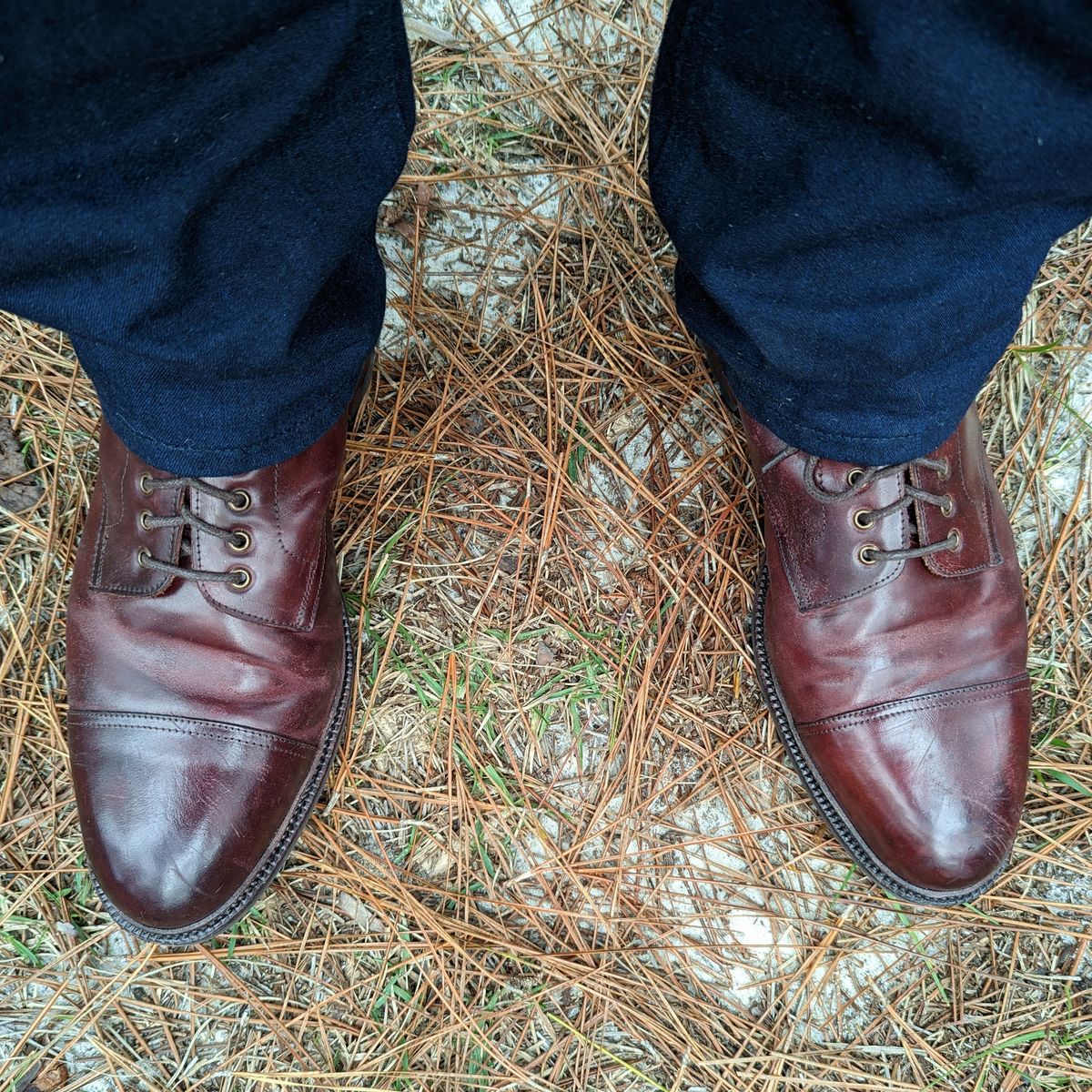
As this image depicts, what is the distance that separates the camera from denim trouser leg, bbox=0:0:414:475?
1.95ft

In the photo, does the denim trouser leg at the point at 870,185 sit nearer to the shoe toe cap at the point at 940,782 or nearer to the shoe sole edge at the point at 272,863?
the shoe toe cap at the point at 940,782

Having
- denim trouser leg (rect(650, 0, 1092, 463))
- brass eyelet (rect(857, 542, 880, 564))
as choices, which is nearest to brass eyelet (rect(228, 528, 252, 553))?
denim trouser leg (rect(650, 0, 1092, 463))

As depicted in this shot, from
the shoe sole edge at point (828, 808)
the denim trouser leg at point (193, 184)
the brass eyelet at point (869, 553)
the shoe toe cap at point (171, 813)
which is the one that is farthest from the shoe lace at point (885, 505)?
the shoe toe cap at point (171, 813)

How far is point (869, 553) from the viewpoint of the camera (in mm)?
1065

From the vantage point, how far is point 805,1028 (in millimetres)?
1188

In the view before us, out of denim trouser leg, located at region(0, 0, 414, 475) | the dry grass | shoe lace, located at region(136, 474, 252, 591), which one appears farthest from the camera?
the dry grass

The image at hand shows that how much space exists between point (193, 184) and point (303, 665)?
0.63 meters

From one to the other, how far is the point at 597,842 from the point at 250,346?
2.68ft

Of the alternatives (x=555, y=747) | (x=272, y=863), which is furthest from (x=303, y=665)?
(x=555, y=747)

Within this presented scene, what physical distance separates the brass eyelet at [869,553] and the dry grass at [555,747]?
0.21 meters

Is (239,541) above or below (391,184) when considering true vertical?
below

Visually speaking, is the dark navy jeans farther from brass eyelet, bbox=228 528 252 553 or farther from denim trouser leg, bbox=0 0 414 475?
brass eyelet, bbox=228 528 252 553

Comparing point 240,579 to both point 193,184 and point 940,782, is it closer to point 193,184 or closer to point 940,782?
point 193,184

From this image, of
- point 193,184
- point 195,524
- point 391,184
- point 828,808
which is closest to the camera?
point 193,184
